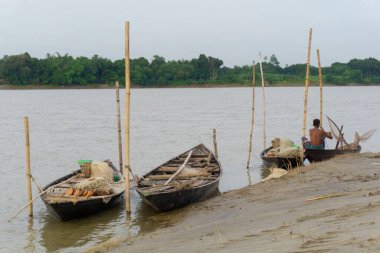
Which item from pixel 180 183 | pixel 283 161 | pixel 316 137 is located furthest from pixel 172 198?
pixel 316 137

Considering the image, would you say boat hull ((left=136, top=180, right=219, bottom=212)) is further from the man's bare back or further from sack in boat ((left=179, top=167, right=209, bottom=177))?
the man's bare back

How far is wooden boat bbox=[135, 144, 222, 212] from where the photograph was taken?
9109 mm

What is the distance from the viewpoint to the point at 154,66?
3268 inches

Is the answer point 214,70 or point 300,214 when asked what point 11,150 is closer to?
point 300,214

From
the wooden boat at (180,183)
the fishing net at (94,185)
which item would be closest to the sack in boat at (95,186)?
the fishing net at (94,185)

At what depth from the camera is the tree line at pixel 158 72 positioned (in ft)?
250

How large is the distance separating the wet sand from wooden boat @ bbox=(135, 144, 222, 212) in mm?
248

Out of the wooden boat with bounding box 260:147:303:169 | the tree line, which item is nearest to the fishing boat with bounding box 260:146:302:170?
the wooden boat with bounding box 260:147:303:169

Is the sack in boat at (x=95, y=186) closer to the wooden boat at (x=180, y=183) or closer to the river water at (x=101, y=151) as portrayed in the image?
the river water at (x=101, y=151)

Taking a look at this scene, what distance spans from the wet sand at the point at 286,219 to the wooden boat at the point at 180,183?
25 cm

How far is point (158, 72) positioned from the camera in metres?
83.3

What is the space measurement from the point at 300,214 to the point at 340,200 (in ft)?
2.97

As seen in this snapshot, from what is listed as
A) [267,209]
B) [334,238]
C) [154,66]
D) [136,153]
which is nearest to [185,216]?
[267,209]

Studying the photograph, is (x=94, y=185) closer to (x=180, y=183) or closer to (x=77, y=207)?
(x=77, y=207)
